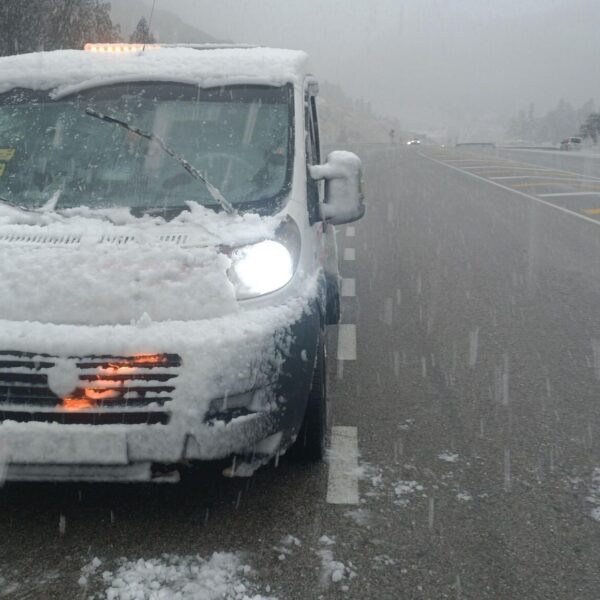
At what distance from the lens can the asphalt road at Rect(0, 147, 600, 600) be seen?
9.89ft

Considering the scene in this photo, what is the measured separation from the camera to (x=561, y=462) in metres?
4.04

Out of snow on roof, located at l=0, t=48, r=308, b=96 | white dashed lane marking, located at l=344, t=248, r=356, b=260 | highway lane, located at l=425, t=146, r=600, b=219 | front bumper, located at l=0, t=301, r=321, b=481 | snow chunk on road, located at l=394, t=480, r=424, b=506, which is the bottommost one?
highway lane, located at l=425, t=146, r=600, b=219

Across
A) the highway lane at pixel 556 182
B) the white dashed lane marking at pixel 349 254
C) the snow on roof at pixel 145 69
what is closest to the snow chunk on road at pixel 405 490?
the snow on roof at pixel 145 69

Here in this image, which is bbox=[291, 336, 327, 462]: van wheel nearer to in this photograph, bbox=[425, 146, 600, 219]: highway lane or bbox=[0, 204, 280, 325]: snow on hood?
bbox=[0, 204, 280, 325]: snow on hood

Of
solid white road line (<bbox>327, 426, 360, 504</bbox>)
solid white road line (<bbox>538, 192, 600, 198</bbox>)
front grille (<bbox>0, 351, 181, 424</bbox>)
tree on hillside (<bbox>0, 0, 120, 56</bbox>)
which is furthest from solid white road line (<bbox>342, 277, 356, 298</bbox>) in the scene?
tree on hillside (<bbox>0, 0, 120, 56</bbox>)

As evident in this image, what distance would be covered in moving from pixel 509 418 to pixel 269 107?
219cm

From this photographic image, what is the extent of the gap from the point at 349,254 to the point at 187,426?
8.11m

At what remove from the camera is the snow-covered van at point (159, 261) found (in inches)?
119

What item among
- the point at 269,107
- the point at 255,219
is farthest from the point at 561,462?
the point at 269,107

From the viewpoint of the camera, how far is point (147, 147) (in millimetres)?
4094

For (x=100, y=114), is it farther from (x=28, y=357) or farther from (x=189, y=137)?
(x=28, y=357)

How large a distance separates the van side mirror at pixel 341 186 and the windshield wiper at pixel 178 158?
0.62 m

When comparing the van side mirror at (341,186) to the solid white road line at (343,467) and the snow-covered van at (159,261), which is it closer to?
the snow-covered van at (159,261)

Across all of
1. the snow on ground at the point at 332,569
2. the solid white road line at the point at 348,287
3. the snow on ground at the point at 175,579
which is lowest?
the solid white road line at the point at 348,287
